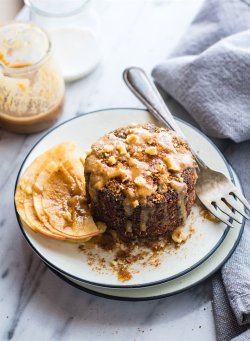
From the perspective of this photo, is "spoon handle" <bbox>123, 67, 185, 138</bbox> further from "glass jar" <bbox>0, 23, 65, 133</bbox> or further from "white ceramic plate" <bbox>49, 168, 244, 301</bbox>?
"white ceramic plate" <bbox>49, 168, 244, 301</bbox>

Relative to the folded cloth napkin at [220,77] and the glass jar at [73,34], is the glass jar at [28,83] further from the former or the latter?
the folded cloth napkin at [220,77]

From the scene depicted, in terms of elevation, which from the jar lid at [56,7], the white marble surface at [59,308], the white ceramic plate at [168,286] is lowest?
the white marble surface at [59,308]

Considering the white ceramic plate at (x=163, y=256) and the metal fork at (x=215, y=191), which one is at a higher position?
the metal fork at (x=215, y=191)

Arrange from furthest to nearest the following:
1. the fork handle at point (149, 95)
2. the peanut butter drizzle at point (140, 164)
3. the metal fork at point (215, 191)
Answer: the fork handle at point (149, 95) → the metal fork at point (215, 191) → the peanut butter drizzle at point (140, 164)

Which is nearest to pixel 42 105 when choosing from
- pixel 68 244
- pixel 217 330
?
pixel 68 244

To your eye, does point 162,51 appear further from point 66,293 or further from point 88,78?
point 66,293

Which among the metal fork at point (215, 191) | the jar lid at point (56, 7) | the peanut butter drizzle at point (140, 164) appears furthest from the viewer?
the jar lid at point (56, 7)

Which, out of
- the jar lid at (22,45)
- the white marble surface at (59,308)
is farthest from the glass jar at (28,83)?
the white marble surface at (59,308)

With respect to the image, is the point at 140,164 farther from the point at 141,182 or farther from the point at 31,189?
the point at 31,189

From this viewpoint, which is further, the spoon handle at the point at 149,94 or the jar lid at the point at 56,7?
the jar lid at the point at 56,7
